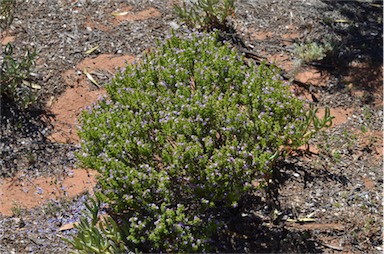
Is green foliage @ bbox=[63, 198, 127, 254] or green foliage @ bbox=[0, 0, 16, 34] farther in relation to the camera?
green foliage @ bbox=[0, 0, 16, 34]

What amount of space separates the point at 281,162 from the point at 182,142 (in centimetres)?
152

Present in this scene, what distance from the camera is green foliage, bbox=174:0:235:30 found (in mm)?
6515

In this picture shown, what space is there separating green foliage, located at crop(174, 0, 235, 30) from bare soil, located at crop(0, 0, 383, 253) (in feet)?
0.86

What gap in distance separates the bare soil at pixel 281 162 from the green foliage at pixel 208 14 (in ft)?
0.86

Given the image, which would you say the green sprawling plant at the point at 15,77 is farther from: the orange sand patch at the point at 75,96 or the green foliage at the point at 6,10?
the orange sand patch at the point at 75,96

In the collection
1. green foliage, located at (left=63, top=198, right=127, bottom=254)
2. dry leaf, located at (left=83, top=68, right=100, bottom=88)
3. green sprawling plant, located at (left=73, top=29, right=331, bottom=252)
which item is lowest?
green foliage, located at (left=63, top=198, right=127, bottom=254)

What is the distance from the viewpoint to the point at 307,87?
6.34 m

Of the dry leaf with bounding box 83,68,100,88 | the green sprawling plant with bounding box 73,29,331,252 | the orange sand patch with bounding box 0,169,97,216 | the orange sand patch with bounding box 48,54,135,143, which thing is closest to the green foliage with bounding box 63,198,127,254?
the green sprawling plant with bounding box 73,29,331,252

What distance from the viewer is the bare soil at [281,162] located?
4941 millimetres

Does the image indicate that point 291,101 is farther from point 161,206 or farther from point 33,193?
point 33,193

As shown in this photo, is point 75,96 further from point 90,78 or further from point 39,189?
point 39,189

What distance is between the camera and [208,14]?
6.63 m

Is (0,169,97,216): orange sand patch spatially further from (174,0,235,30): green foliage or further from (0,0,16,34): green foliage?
(174,0,235,30): green foliage

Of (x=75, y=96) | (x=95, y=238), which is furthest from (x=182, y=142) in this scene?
(x=75, y=96)
